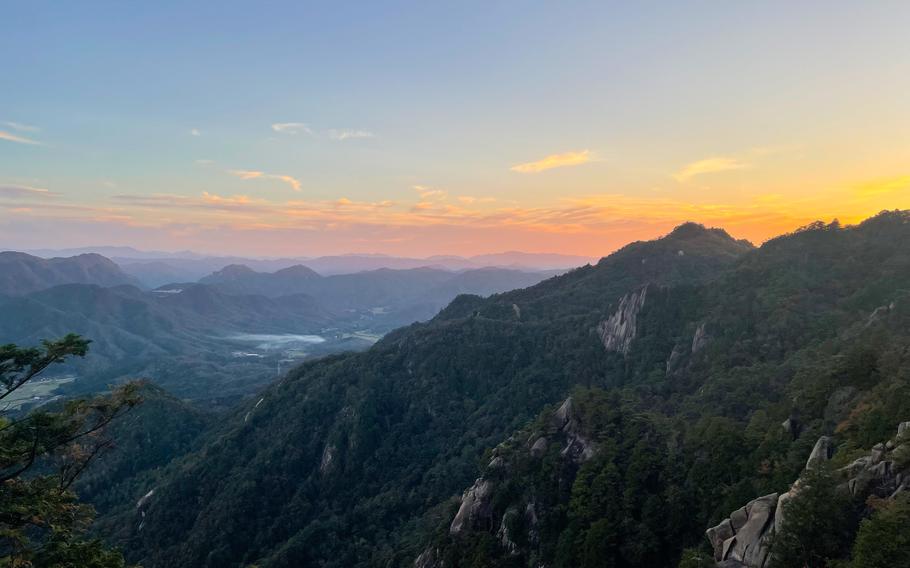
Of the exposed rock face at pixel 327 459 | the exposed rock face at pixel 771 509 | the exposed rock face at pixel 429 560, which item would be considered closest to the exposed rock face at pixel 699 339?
the exposed rock face at pixel 429 560

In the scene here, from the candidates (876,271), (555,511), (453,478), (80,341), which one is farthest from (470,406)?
(80,341)

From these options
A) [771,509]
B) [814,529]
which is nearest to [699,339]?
[771,509]

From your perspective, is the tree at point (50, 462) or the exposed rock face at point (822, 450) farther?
the exposed rock face at point (822, 450)

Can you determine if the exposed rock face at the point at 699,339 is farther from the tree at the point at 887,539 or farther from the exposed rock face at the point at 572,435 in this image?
the tree at the point at 887,539

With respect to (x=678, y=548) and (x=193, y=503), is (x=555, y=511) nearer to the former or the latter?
(x=678, y=548)

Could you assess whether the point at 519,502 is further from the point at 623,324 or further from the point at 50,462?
the point at 623,324

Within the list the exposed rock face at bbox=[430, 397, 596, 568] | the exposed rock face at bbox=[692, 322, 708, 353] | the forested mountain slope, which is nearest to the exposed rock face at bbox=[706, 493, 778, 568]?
the exposed rock face at bbox=[430, 397, 596, 568]

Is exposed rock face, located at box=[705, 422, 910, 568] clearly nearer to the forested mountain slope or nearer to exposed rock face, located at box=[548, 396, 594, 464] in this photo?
exposed rock face, located at box=[548, 396, 594, 464]
